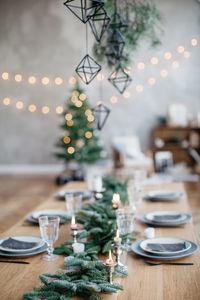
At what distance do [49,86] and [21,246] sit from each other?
6.58 meters

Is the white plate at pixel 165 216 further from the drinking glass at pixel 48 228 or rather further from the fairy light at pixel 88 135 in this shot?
the fairy light at pixel 88 135

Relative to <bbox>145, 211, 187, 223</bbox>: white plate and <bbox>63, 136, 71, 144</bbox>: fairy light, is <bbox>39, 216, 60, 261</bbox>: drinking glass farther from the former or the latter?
<bbox>63, 136, 71, 144</bbox>: fairy light

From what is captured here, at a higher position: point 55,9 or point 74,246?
point 55,9

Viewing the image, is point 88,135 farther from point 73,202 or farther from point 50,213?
point 73,202

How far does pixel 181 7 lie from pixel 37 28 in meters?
2.83

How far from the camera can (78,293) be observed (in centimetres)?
109

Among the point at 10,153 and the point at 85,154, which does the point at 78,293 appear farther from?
the point at 10,153

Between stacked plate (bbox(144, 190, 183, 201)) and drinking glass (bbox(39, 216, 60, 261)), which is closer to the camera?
drinking glass (bbox(39, 216, 60, 261))

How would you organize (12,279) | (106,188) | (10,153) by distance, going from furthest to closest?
(10,153), (106,188), (12,279)

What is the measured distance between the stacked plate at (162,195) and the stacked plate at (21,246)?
103 centimetres

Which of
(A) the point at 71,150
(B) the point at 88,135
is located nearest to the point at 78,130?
Result: (B) the point at 88,135

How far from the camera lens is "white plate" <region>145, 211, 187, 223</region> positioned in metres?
1.83

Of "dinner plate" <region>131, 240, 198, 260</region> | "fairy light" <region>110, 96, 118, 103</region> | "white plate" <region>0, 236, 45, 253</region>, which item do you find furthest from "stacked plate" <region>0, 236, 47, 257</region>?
"fairy light" <region>110, 96, 118, 103</region>

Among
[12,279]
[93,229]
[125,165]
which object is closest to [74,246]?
[93,229]
